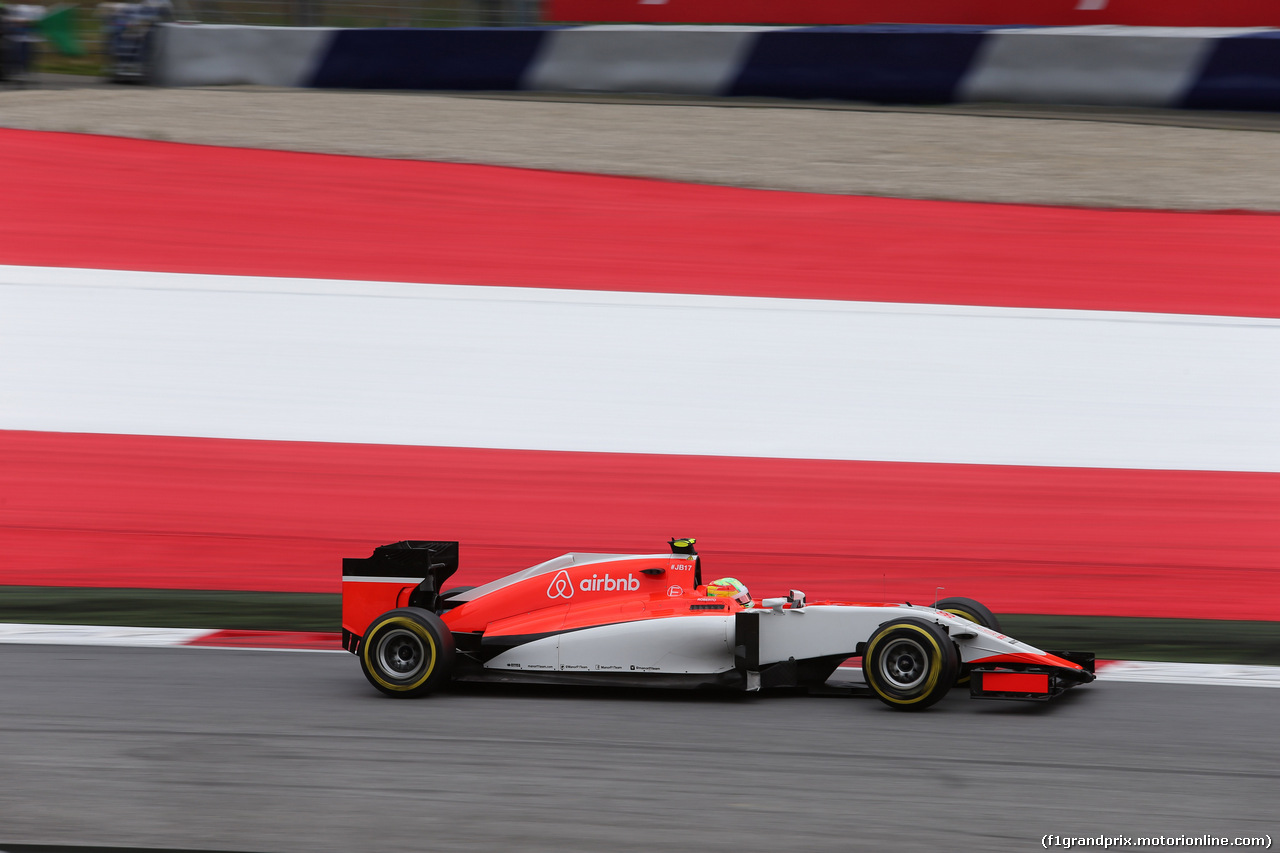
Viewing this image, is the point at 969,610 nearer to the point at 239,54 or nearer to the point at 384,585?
the point at 384,585

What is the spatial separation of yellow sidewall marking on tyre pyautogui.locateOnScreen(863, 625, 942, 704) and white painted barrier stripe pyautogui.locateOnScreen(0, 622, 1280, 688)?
2.35ft

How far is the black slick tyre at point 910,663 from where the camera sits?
570cm

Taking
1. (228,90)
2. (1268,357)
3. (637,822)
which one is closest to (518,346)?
(1268,357)

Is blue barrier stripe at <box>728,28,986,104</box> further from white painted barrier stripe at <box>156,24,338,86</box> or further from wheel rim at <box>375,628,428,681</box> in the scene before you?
wheel rim at <box>375,628,428,681</box>

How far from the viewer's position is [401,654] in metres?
6.20

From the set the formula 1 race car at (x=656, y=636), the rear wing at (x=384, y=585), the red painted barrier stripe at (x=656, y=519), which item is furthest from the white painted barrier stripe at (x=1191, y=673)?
the rear wing at (x=384, y=585)

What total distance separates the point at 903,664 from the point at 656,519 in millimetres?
2828

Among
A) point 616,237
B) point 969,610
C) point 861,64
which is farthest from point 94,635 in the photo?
point 861,64

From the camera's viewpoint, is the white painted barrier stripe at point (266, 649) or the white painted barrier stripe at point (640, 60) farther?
the white painted barrier stripe at point (640, 60)

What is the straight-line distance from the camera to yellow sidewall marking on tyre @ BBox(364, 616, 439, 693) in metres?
6.07

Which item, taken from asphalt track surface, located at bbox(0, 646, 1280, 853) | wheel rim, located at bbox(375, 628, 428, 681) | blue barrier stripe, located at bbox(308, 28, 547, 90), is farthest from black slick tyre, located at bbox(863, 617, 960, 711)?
blue barrier stripe, located at bbox(308, 28, 547, 90)

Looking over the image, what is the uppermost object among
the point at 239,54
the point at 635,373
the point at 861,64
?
the point at 239,54

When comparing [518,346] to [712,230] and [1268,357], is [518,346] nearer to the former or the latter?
[712,230]

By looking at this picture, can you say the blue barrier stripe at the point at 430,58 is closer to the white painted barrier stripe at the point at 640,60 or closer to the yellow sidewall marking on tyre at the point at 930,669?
the white painted barrier stripe at the point at 640,60
